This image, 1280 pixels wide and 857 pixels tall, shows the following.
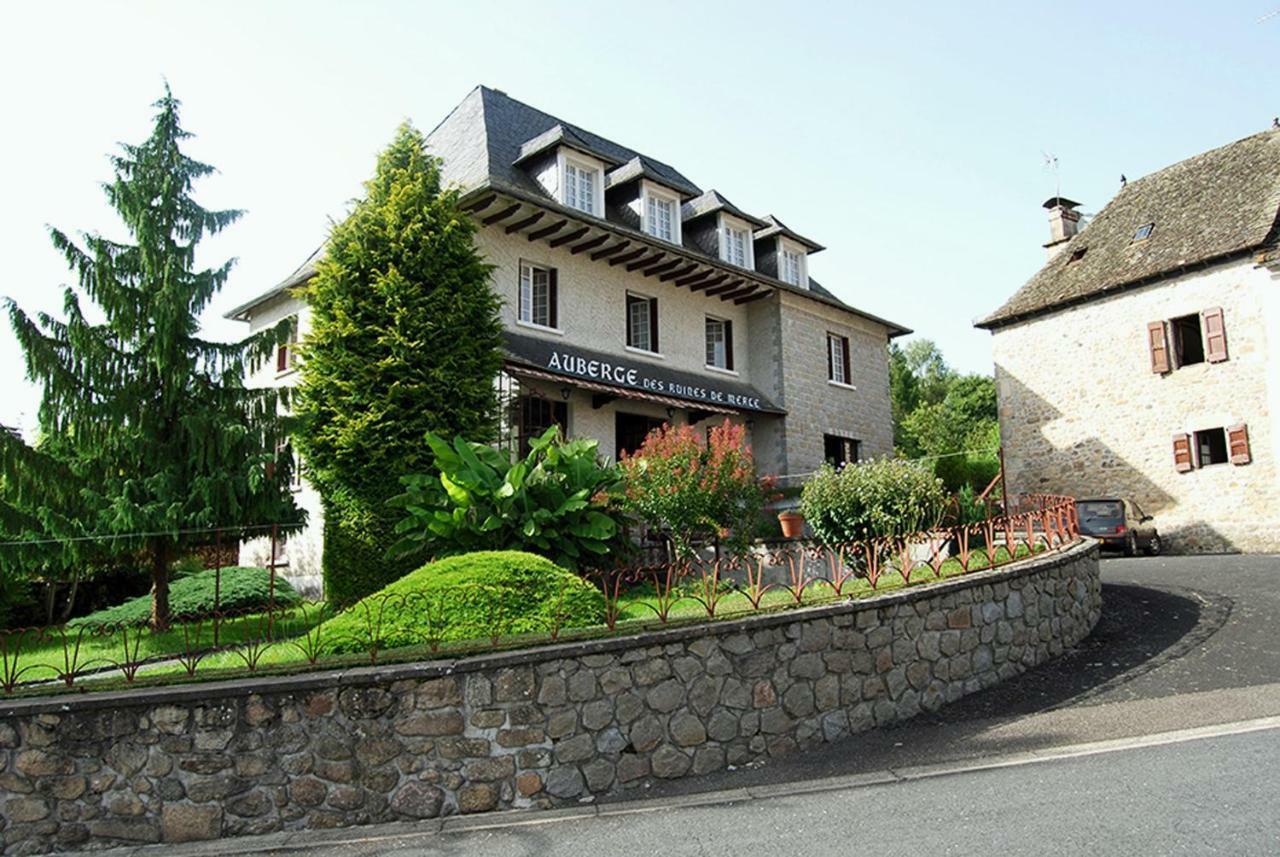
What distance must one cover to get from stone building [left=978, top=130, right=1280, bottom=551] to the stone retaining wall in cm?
1849

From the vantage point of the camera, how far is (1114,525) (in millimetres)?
19906

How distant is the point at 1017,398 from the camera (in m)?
26.0

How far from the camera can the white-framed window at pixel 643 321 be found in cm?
2016

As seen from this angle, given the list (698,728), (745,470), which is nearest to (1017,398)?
(745,470)

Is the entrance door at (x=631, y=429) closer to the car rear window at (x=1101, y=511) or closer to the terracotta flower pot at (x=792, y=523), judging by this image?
the terracotta flower pot at (x=792, y=523)

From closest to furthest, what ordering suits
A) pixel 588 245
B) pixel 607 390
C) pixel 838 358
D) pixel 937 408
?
pixel 607 390 → pixel 588 245 → pixel 838 358 → pixel 937 408

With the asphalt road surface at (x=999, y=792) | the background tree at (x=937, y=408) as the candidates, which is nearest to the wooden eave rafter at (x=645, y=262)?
the asphalt road surface at (x=999, y=792)

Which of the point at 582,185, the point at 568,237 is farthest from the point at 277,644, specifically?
the point at 582,185

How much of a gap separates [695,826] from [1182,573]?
479 inches

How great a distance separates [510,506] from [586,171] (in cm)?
996

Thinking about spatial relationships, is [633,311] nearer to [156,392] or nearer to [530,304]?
[530,304]

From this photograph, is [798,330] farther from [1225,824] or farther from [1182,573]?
[1225,824]

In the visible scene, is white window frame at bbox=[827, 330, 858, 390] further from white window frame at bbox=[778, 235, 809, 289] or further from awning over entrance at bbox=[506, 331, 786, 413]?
awning over entrance at bbox=[506, 331, 786, 413]

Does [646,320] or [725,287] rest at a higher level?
[725,287]
